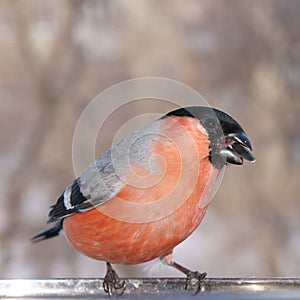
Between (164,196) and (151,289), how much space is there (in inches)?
11.3

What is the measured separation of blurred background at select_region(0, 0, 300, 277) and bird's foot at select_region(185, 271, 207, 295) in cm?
251

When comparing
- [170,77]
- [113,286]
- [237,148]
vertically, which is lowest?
[170,77]

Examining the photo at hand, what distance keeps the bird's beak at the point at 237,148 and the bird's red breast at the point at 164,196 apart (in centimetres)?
6

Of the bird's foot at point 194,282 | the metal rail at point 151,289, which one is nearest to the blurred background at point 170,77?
the bird's foot at point 194,282

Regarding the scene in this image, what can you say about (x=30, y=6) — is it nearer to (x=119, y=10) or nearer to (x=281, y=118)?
(x=119, y=10)

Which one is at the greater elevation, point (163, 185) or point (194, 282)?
point (163, 185)

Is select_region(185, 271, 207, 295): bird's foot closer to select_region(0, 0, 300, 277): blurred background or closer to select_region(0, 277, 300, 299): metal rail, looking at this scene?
select_region(0, 277, 300, 299): metal rail

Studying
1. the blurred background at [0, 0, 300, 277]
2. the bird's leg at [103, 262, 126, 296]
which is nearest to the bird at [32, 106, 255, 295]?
the bird's leg at [103, 262, 126, 296]

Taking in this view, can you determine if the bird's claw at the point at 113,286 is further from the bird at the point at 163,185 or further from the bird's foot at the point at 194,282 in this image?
the bird's foot at the point at 194,282

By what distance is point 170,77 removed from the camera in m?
5.46

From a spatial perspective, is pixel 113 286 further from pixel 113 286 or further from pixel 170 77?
pixel 170 77

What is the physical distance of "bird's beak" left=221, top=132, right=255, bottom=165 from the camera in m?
2.13

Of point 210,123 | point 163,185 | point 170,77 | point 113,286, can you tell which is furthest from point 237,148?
point 170,77

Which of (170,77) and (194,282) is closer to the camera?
(194,282)
